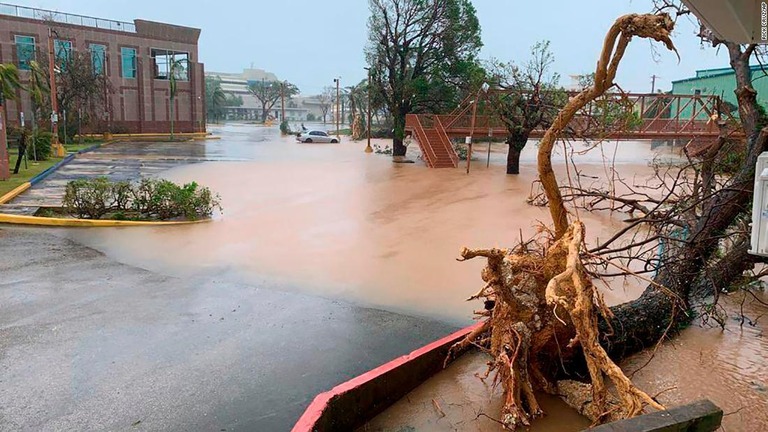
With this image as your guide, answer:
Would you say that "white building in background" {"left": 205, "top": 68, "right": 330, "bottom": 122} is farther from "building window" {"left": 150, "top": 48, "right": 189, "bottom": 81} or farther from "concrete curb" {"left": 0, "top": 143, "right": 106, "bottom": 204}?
"concrete curb" {"left": 0, "top": 143, "right": 106, "bottom": 204}

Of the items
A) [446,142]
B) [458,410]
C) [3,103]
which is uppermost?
[3,103]

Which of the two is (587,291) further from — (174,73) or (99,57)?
(174,73)

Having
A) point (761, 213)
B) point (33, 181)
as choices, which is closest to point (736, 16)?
point (761, 213)

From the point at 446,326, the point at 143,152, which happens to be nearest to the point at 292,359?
the point at 446,326

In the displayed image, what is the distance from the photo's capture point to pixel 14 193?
573 inches

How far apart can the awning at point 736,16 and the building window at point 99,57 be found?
48.6m

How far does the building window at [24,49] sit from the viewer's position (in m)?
41.5

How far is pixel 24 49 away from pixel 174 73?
11429mm

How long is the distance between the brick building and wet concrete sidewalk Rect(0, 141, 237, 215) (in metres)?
9.14

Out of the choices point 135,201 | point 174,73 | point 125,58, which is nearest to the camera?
point 135,201

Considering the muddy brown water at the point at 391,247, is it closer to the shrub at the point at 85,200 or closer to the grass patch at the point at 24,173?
the shrub at the point at 85,200

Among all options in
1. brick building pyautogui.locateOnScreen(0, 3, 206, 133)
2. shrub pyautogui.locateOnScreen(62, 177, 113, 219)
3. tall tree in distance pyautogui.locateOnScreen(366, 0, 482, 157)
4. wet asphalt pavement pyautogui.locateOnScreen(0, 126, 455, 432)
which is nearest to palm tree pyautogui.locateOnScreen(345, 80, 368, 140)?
brick building pyautogui.locateOnScreen(0, 3, 206, 133)

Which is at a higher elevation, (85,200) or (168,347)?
(85,200)

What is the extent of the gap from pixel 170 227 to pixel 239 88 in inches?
6246
